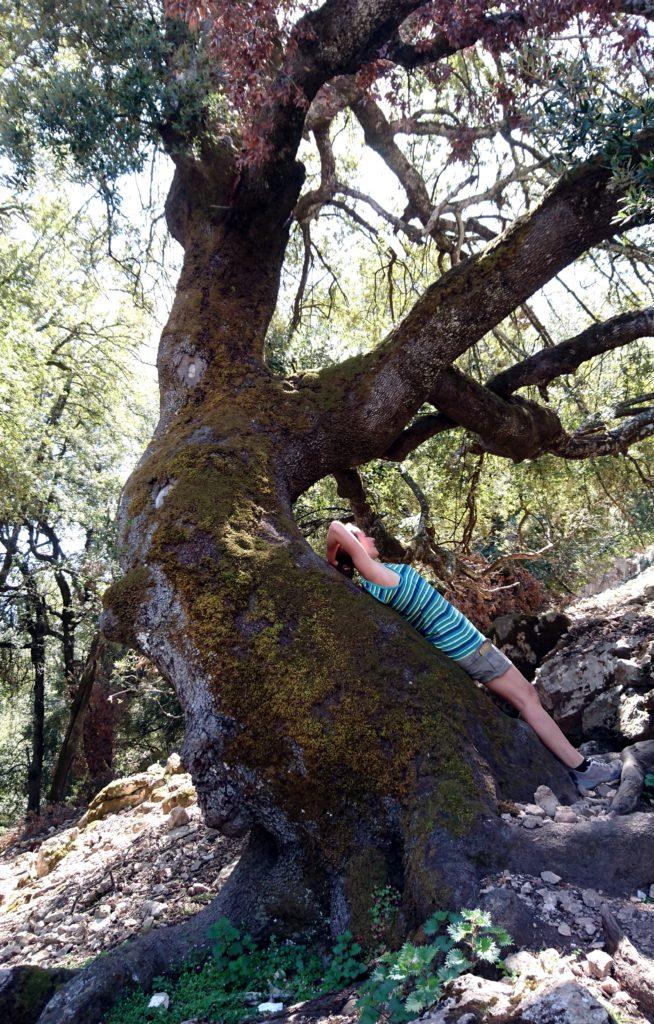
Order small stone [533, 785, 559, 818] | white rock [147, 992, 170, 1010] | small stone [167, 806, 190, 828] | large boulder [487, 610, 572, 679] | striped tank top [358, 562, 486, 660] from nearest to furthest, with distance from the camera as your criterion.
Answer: white rock [147, 992, 170, 1010]
small stone [533, 785, 559, 818]
striped tank top [358, 562, 486, 660]
small stone [167, 806, 190, 828]
large boulder [487, 610, 572, 679]

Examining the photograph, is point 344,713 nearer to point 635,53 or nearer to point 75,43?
point 635,53

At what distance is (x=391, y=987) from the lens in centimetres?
238

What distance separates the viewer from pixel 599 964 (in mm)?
2279

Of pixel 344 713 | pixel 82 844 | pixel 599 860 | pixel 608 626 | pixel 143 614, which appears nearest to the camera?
pixel 599 860

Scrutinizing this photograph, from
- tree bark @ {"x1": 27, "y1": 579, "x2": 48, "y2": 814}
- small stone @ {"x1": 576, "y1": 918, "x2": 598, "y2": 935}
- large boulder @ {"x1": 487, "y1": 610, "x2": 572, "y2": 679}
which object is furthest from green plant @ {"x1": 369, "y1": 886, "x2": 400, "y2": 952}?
tree bark @ {"x1": 27, "y1": 579, "x2": 48, "y2": 814}

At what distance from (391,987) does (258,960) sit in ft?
3.34

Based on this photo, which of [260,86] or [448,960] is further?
[260,86]

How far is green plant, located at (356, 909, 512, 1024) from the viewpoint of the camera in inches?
88.4

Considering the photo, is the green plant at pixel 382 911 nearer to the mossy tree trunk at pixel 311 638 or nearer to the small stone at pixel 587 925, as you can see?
the mossy tree trunk at pixel 311 638

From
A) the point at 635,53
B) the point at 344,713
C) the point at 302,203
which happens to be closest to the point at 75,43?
the point at 302,203

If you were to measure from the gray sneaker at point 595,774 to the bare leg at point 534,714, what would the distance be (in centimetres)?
9

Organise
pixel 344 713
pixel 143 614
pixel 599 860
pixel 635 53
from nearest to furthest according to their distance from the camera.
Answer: pixel 599 860, pixel 344 713, pixel 143 614, pixel 635 53

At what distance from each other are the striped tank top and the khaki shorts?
41 millimetres

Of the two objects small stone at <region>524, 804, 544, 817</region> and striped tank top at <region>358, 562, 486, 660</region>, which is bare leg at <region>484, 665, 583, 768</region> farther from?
small stone at <region>524, 804, 544, 817</region>
